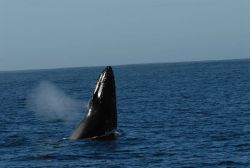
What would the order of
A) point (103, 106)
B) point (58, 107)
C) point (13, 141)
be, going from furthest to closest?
point (58, 107)
point (13, 141)
point (103, 106)

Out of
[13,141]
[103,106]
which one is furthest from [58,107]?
[103,106]

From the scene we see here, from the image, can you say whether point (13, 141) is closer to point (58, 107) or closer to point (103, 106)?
point (103, 106)

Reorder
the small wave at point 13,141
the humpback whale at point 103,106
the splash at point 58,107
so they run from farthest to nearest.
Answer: the splash at point 58,107
the small wave at point 13,141
the humpback whale at point 103,106

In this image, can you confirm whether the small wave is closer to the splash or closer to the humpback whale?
the humpback whale

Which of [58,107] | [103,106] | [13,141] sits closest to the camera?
[103,106]

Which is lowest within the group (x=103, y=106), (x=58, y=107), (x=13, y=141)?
(x=58, y=107)

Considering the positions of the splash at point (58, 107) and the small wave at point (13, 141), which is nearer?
the small wave at point (13, 141)

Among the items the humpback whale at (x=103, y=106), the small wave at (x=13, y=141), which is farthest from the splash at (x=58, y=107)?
the humpback whale at (x=103, y=106)

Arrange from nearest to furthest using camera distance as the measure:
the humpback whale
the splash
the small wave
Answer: the humpback whale, the small wave, the splash

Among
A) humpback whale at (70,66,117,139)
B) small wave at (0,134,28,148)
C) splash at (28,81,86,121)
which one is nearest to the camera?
humpback whale at (70,66,117,139)

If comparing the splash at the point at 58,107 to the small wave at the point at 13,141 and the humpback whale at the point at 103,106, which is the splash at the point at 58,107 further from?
the humpback whale at the point at 103,106

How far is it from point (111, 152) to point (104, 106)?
3.20 m

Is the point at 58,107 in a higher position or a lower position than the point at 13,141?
lower

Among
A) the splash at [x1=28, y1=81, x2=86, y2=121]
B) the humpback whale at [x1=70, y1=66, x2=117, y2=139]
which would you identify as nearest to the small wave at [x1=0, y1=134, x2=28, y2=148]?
the humpback whale at [x1=70, y1=66, x2=117, y2=139]
